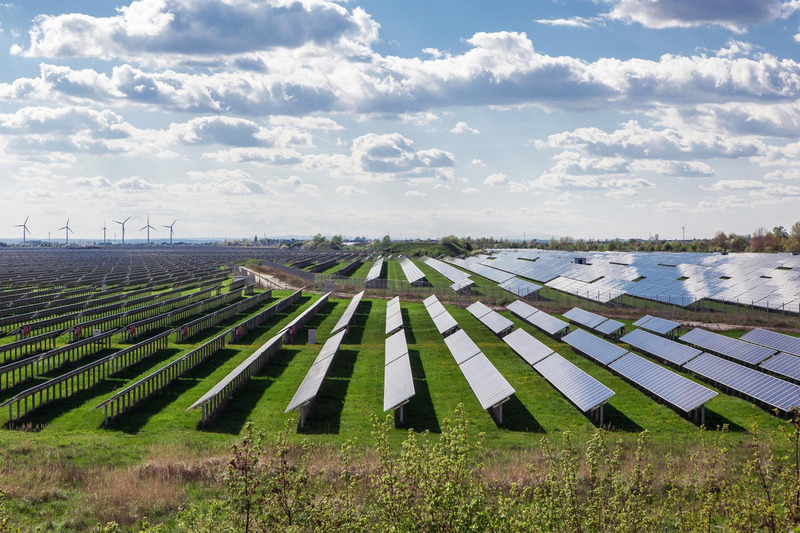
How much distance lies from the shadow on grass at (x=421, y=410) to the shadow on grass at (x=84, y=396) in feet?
42.6

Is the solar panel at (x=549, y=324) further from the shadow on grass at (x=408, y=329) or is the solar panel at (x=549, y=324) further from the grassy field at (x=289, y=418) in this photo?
the shadow on grass at (x=408, y=329)

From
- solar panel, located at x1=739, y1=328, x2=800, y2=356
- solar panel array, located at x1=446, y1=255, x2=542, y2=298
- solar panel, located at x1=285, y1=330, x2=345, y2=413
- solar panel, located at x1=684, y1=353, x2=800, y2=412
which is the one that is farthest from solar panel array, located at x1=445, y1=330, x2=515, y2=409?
solar panel array, located at x1=446, y1=255, x2=542, y2=298

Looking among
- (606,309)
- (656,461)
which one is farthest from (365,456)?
(606,309)

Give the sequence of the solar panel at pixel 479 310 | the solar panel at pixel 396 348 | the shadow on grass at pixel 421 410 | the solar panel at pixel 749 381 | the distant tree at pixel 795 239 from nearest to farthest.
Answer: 1. the shadow on grass at pixel 421 410
2. the solar panel at pixel 749 381
3. the solar panel at pixel 396 348
4. the solar panel at pixel 479 310
5. the distant tree at pixel 795 239

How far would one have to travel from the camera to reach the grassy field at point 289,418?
17.4 metres

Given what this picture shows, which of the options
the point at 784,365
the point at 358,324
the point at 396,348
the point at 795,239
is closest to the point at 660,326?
the point at 784,365

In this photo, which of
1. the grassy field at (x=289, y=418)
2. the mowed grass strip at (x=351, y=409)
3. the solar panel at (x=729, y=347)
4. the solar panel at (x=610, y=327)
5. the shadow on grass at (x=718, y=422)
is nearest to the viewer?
the grassy field at (x=289, y=418)

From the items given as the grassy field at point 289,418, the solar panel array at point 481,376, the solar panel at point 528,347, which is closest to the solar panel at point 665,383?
the grassy field at point 289,418

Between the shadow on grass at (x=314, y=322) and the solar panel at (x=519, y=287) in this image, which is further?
the solar panel at (x=519, y=287)

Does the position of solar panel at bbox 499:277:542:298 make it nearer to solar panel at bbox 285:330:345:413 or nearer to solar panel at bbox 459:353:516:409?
solar panel at bbox 285:330:345:413

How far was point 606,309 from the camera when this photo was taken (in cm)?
5428

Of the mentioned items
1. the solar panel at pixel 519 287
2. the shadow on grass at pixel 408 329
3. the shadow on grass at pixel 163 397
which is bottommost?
the shadow on grass at pixel 163 397

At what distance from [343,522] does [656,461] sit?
42.7 ft

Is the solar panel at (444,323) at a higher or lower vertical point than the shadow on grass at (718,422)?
higher
